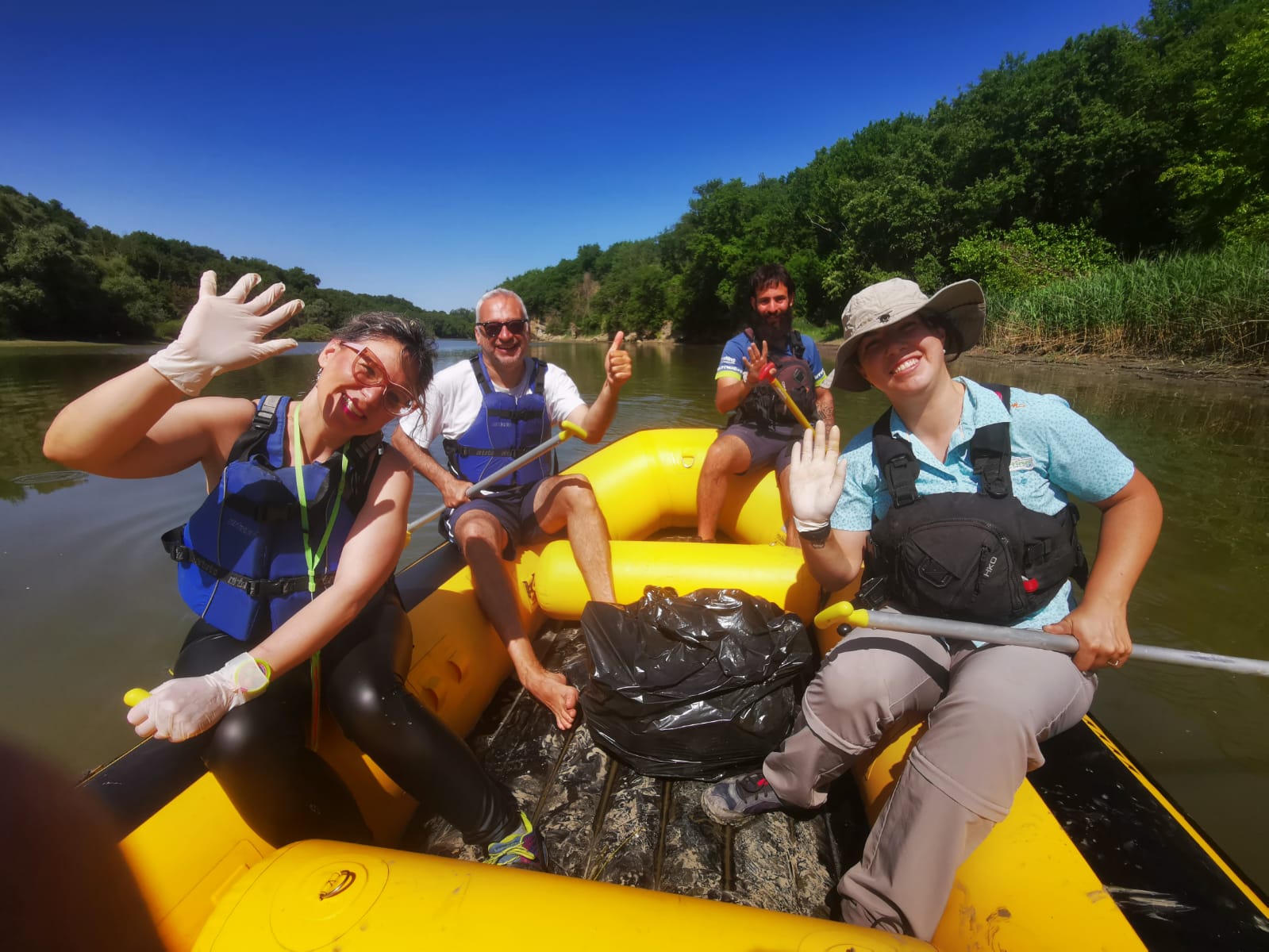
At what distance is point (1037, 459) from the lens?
1.59m

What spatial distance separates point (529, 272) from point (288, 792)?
10136cm

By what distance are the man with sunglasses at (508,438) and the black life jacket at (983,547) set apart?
1.29m

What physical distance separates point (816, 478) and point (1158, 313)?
14.2m

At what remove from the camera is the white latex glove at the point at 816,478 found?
1.69 m

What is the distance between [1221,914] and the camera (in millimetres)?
1095

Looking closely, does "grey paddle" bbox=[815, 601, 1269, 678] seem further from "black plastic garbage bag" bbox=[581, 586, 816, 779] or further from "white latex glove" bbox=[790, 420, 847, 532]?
"black plastic garbage bag" bbox=[581, 586, 816, 779]

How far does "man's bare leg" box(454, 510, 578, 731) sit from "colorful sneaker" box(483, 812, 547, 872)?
1.77 feet

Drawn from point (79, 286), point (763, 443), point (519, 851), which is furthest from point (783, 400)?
point (79, 286)

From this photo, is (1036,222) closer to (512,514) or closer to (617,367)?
(617,367)

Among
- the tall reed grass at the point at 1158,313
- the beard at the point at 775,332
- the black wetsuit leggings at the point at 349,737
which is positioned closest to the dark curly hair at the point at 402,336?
the black wetsuit leggings at the point at 349,737

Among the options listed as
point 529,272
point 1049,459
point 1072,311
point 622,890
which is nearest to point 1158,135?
point 1072,311

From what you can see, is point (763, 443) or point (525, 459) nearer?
point (525, 459)

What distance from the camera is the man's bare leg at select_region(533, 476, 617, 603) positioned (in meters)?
2.55

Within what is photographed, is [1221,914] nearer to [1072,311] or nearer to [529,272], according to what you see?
[1072,311]
